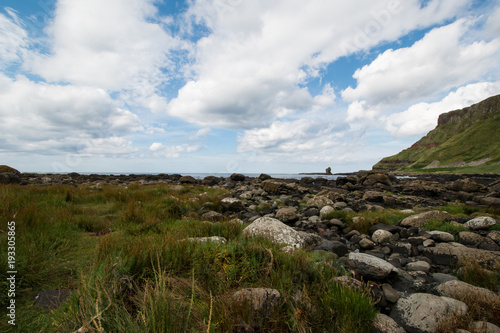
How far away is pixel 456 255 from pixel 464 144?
13503cm

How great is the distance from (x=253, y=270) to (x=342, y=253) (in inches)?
126

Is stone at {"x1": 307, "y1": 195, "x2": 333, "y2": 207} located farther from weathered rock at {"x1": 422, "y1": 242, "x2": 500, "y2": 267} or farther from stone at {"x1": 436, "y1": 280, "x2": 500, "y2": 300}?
stone at {"x1": 436, "y1": 280, "x2": 500, "y2": 300}

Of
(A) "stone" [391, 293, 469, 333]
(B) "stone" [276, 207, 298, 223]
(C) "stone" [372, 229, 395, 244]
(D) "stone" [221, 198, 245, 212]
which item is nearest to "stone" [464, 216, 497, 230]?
(C) "stone" [372, 229, 395, 244]

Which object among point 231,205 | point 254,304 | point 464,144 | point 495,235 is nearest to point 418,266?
point 495,235

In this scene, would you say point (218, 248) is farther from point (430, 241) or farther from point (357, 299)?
point (430, 241)

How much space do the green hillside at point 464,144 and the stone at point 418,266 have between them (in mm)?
83759

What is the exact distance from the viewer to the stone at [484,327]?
220cm

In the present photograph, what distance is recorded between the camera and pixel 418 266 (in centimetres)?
485

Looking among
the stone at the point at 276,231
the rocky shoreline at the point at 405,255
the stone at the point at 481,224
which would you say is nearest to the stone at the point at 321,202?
the rocky shoreline at the point at 405,255

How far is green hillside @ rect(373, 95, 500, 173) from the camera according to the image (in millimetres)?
82312

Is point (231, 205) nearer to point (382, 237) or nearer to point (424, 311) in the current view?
point (382, 237)

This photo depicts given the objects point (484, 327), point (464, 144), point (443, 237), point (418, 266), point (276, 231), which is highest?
point (464, 144)

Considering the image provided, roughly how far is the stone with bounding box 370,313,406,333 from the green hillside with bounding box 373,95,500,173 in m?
87.1

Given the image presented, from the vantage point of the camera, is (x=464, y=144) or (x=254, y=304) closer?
(x=254, y=304)
